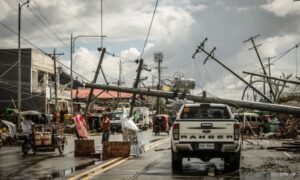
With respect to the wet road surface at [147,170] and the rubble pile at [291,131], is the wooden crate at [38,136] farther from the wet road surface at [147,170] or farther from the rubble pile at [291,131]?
the rubble pile at [291,131]

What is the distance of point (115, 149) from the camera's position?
20016 mm

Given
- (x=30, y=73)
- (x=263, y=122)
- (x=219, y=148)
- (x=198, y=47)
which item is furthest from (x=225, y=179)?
(x=30, y=73)

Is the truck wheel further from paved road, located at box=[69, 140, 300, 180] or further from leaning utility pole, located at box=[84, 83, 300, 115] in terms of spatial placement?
leaning utility pole, located at box=[84, 83, 300, 115]

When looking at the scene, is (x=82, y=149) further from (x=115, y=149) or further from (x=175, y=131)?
(x=175, y=131)

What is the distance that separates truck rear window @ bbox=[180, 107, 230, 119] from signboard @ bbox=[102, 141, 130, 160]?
425 centimetres

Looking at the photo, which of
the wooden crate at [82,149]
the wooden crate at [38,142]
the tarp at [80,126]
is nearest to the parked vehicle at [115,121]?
the tarp at [80,126]

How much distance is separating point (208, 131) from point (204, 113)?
1351mm

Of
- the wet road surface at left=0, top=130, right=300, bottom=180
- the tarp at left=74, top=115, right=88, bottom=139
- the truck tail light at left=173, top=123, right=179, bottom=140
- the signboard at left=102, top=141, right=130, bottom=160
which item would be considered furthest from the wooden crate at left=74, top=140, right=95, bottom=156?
the truck tail light at left=173, top=123, right=179, bottom=140

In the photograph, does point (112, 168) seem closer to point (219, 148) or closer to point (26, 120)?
point (219, 148)

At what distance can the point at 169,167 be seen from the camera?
16.6 m

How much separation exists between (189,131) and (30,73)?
5014 cm

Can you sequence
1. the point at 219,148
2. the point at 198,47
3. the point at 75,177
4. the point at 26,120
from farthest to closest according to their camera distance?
the point at 198,47 → the point at 26,120 → the point at 219,148 → the point at 75,177

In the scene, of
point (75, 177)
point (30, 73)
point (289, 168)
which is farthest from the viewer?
point (30, 73)

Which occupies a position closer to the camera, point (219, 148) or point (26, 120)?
point (219, 148)
